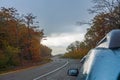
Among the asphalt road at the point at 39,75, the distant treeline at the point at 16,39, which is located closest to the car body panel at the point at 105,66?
the asphalt road at the point at 39,75

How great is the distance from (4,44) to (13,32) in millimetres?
5836

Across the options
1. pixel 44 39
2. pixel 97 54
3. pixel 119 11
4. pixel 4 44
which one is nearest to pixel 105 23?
pixel 119 11

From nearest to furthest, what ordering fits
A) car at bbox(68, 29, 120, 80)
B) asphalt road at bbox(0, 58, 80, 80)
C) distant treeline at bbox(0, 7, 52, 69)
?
1. car at bbox(68, 29, 120, 80)
2. asphalt road at bbox(0, 58, 80, 80)
3. distant treeline at bbox(0, 7, 52, 69)

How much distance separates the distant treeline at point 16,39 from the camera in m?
65.3

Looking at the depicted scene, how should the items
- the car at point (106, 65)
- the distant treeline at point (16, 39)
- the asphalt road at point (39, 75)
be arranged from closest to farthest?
the car at point (106, 65)
the asphalt road at point (39, 75)
the distant treeline at point (16, 39)

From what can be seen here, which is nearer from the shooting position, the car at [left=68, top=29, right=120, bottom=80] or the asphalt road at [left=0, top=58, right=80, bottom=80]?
the car at [left=68, top=29, right=120, bottom=80]

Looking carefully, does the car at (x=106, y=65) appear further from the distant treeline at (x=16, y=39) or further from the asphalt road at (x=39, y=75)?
the distant treeline at (x=16, y=39)

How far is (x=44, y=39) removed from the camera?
98062mm

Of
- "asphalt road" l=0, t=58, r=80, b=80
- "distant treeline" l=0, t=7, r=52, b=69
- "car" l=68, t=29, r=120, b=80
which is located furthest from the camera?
"distant treeline" l=0, t=7, r=52, b=69

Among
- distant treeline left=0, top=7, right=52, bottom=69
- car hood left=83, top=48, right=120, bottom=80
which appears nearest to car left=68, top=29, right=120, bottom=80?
car hood left=83, top=48, right=120, bottom=80

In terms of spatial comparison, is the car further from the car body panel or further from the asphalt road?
the asphalt road

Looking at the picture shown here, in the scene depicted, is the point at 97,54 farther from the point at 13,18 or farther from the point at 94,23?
the point at 13,18

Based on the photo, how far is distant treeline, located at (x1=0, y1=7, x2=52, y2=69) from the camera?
65281mm

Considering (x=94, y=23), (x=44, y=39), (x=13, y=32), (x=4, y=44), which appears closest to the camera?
(x=94, y=23)
